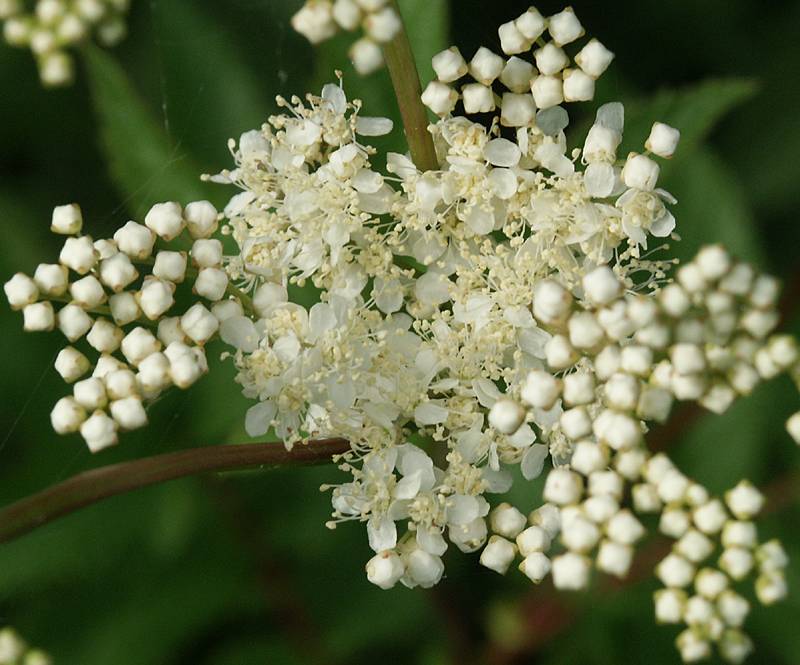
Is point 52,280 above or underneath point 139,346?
above

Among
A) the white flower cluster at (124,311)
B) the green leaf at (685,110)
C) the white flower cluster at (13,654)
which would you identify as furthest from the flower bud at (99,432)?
the green leaf at (685,110)

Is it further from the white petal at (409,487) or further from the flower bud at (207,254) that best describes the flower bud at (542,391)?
the flower bud at (207,254)

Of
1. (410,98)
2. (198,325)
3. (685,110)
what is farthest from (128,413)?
(685,110)

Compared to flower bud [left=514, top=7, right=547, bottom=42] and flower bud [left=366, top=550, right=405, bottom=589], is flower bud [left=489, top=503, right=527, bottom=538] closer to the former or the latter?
flower bud [left=366, top=550, right=405, bottom=589]

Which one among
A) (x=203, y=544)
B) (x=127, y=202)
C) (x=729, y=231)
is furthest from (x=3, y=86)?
(x=729, y=231)

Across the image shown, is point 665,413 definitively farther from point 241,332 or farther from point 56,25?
point 56,25
